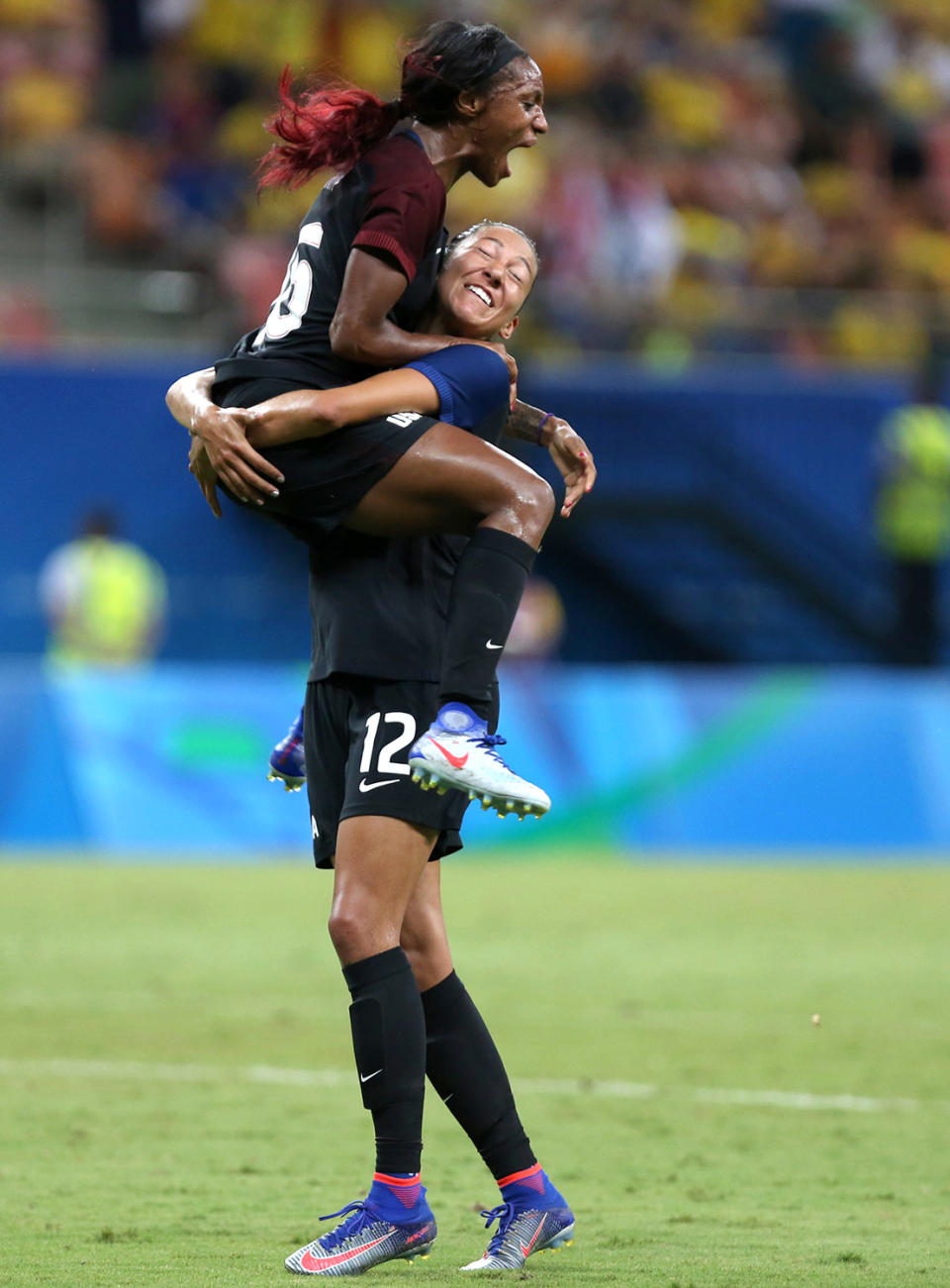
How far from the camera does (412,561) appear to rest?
15.3ft

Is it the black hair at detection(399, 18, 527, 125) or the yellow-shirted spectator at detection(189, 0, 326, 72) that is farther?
the yellow-shirted spectator at detection(189, 0, 326, 72)

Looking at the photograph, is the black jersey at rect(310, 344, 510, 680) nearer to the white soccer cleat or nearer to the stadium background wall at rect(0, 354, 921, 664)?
the white soccer cleat

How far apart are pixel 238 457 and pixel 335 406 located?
9.9 inches

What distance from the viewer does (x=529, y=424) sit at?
16.4ft

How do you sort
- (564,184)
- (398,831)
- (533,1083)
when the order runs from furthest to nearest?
1. (564,184)
2. (533,1083)
3. (398,831)

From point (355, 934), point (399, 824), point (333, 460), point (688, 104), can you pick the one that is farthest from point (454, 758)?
point (688, 104)

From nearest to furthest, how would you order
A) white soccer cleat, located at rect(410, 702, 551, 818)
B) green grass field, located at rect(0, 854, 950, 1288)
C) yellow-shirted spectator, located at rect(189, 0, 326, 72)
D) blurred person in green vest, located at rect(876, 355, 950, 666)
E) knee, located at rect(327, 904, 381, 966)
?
white soccer cleat, located at rect(410, 702, 551, 818) < knee, located at rect(327, 904, 381, 966) < green grass field, located at rect(0, 854, 950, 1288) < blurred person in green vest, located at rect(876, 355, 950, 666) < yellow-shirted spectator, located at rect(189, 0, 326, 72)

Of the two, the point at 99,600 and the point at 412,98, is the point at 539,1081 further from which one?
the point at 99,600

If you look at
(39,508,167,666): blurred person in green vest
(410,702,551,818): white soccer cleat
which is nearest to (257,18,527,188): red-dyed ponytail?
(410,702,551,818): white soccer cleat

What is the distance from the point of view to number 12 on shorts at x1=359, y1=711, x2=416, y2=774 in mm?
4477

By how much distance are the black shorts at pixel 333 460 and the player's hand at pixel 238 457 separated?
0.14ft

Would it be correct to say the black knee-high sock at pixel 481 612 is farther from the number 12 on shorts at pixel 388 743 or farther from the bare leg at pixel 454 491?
the number 12 on shorts at pixel 388 743

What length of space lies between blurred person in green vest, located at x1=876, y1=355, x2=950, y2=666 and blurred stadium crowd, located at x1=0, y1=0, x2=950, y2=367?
0.61 m

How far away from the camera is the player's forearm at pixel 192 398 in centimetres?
459
